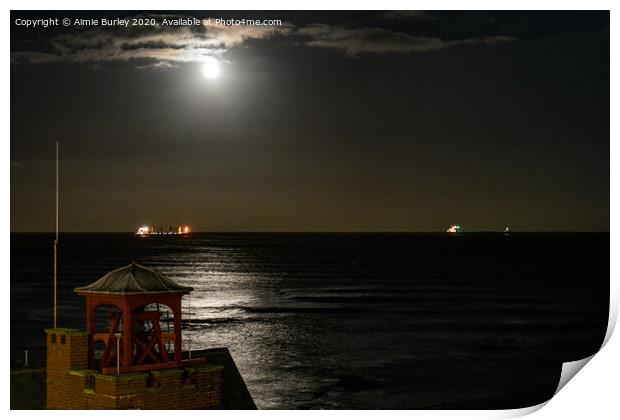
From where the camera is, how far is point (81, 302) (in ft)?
116

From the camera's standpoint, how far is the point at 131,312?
361 inches

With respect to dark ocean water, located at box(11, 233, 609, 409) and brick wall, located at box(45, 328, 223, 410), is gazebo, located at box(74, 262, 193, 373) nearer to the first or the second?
brick wall, located at box(45, 328, 223, 410)

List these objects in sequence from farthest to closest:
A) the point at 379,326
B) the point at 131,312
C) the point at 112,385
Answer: the point at 379,326
the point at 131,312
the point at 112,385

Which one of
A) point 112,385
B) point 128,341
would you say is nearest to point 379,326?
point 128,341

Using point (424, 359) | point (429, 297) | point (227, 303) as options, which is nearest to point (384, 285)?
point (429, 297)

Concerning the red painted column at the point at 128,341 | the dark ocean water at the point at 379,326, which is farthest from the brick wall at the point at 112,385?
the dark ocean water at the point at 379,326

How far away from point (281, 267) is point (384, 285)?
1270cm

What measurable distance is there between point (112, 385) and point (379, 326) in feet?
72.1

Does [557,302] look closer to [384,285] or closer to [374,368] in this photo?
[384,285]

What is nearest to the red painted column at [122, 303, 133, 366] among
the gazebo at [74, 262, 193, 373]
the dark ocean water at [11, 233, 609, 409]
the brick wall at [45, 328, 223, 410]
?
the gazebo at [74, 262, 193, 373]

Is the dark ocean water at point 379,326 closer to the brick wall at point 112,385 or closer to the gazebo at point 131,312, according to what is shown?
the brick wall at point 112,385

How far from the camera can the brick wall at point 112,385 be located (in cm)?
888

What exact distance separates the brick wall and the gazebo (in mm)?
120

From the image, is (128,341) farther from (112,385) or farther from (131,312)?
(112,385)
